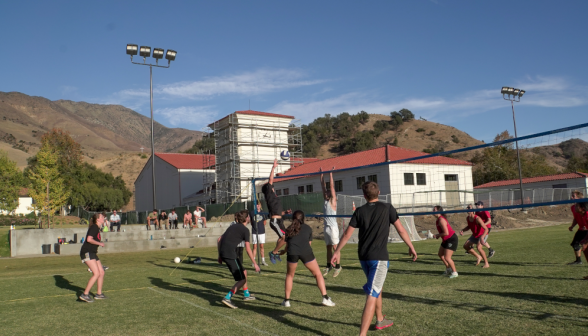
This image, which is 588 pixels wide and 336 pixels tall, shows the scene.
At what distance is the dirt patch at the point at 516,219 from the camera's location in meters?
31.3

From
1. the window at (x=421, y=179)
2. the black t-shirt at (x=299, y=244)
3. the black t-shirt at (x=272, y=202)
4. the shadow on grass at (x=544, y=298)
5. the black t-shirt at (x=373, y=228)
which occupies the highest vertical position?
the window at (x=421, y=179)

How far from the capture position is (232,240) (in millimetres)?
8320

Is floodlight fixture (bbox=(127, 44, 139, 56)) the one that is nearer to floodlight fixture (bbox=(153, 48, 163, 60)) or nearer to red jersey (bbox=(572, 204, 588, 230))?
floodlight fixture (bbox=(153, 48, 163, 60))

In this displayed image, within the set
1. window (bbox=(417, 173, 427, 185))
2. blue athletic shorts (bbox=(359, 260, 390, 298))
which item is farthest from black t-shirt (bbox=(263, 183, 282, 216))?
window (bbox=(417, 173, 427, 185))

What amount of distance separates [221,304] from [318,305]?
191cm

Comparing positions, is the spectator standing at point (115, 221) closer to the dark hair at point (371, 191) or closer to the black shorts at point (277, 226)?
the black shorts at point (277, 226)

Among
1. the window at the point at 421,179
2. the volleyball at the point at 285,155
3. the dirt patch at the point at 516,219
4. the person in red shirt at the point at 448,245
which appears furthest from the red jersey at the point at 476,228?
the volleyball at the point at 285,155

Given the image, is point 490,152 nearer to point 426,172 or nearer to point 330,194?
point 426,172

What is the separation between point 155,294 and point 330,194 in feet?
15.0

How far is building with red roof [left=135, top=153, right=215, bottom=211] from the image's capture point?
64.4 m

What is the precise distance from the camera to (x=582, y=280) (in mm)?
8852

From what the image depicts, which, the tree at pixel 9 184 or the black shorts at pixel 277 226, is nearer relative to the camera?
the black shorts at pixel 277 226

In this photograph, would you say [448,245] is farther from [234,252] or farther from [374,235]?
[374,235]

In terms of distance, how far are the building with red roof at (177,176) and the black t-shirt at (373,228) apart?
56153mm
